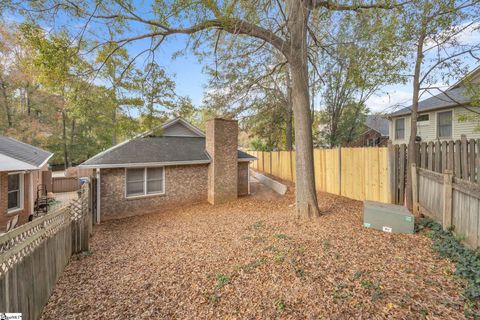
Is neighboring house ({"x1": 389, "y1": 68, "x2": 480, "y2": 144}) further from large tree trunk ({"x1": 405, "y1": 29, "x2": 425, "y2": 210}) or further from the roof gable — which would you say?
the roof gable

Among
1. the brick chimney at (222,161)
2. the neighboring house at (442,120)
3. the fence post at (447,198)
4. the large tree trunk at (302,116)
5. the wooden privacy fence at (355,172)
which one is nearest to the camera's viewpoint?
the fence post at (447,198)

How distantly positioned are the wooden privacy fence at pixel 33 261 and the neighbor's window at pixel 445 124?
1820cm

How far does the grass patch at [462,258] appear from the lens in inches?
98.1

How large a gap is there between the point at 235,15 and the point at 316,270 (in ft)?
19.6

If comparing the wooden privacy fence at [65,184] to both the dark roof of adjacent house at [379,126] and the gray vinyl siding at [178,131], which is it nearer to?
the gray vinyl siding at [178,131]

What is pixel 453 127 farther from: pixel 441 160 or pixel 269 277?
pixel 269 277

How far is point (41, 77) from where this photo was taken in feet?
18.8

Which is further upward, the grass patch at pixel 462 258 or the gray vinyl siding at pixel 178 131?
the gray vinyl siding at pixel 178 131

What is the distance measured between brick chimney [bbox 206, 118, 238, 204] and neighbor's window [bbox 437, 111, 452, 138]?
1261 centimetres

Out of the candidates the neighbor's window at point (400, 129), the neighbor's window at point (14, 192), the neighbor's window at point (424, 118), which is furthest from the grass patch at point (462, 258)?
the neighbor's window at point (400, 129)

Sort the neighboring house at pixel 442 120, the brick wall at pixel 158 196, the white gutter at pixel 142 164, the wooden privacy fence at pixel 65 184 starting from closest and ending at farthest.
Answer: the white gutter at pixel 142 164 → the brick wall at pixel 158 196 → the neighboring house at pixel 442 120 → the wooden privacy fence at pixel 65 184

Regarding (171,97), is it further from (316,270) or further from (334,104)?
(334,104)

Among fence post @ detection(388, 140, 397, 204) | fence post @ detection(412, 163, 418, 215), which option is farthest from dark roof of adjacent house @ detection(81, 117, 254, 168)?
fence post @ detection(412, 163, 418, 215)

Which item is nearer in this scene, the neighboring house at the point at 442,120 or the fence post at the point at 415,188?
the fence post at the point at 415,188
